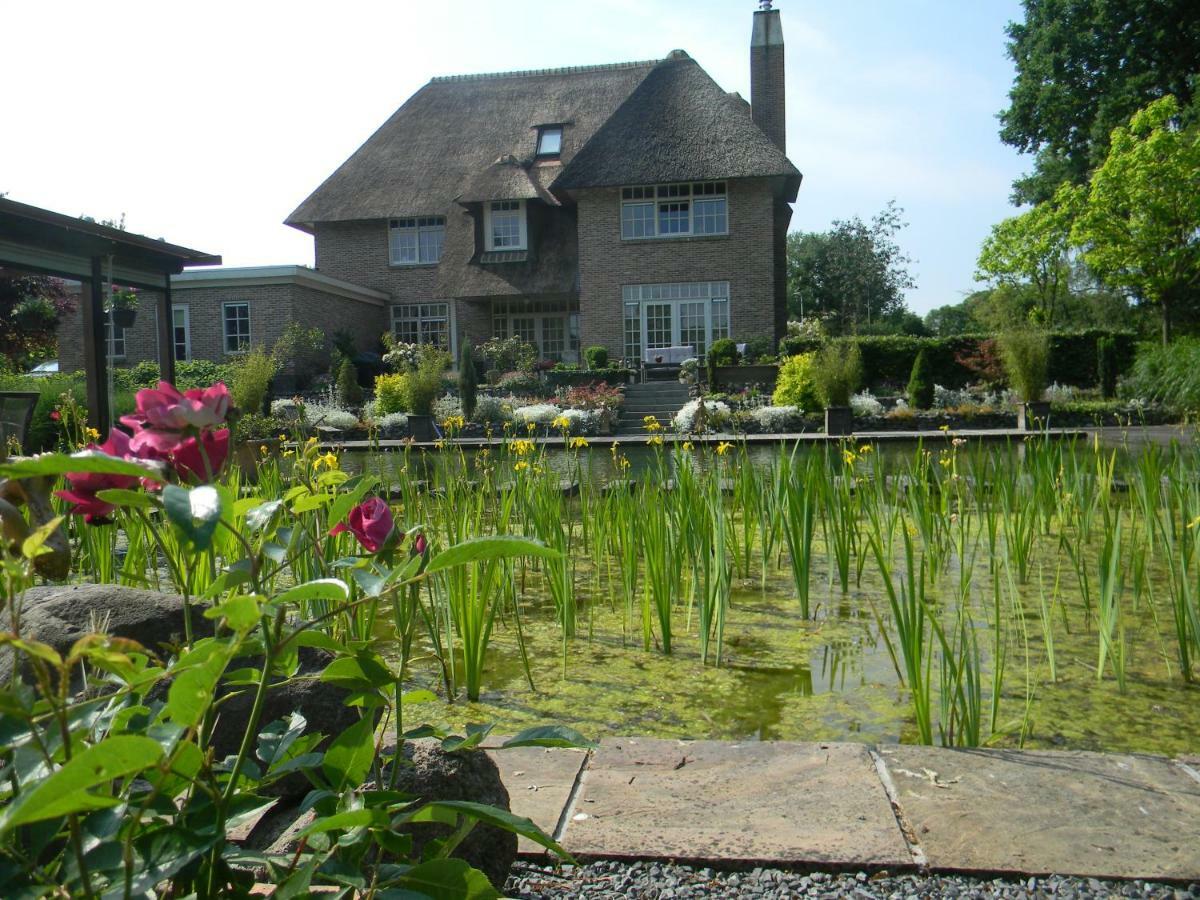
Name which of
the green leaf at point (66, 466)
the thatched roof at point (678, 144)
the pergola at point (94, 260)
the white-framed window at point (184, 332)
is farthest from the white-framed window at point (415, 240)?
the green leaf at point (66, 466)

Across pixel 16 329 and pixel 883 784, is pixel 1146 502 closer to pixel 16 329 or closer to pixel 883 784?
pixel 883 784

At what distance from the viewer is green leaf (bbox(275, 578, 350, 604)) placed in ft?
2.37

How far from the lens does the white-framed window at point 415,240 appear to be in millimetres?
25062

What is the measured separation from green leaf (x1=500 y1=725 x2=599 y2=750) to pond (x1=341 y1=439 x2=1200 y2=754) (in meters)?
1.13

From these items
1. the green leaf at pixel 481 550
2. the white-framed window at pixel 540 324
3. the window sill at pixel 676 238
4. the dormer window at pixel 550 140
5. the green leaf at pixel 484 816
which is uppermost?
the dormer window at pixel 550 140

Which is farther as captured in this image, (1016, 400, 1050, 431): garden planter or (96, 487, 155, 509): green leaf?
(1016, 400, 1050, 431): garden planter

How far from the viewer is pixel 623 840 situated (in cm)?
164

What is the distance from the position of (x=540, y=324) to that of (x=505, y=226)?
2.59 m

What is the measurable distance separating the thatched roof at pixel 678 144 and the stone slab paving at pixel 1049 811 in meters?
20.7

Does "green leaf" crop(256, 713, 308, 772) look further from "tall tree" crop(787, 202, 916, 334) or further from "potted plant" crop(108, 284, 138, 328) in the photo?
"tall tree" crop(787, 202, 916, 334)

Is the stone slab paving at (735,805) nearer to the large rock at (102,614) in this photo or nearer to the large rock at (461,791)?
the large rock at (461,791)

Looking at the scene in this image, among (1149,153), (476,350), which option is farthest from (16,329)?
(1149,153)

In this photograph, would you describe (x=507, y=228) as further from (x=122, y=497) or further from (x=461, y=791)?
(x=122, y=497)

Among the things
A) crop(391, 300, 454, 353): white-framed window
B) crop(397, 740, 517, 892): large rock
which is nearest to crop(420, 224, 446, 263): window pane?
crop(391, 300, 454, 353): white-framed window
